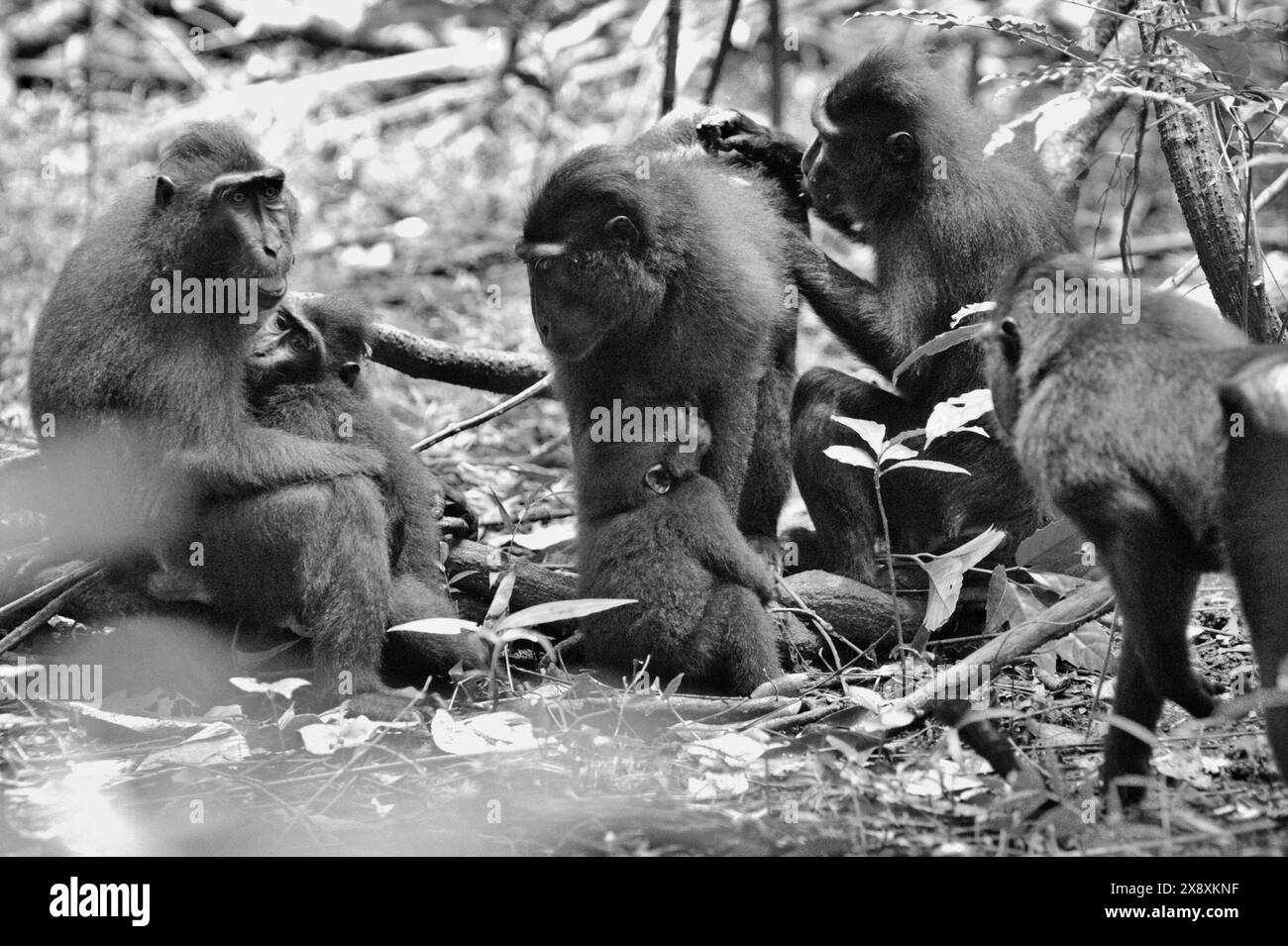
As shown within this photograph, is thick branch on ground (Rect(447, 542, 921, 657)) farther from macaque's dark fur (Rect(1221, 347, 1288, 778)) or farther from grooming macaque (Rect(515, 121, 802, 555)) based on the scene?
macaque's dark fur (Rect(1221, 347, 1288, 778))

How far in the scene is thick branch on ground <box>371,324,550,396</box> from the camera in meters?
7.03

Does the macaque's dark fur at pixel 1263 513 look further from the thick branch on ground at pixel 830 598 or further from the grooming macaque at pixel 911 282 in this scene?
the grooming macaque at pixel 911 282

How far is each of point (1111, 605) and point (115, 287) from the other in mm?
4076

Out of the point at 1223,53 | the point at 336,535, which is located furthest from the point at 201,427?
the point at 1223,53

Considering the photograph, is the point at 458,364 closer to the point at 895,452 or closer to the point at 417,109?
the point at 895,452

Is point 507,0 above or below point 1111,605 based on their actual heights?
above

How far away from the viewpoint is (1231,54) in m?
4.90

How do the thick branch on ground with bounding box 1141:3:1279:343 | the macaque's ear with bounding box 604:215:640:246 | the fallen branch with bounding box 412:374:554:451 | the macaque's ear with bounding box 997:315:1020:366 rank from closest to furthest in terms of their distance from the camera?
the macaque's ear with bounding box 997:315:1020:366
the macaque's ear with bounding box 604:215:640:246
the thick branch on ground with bounding box 1141:3:1279:343
the fallen branch with bounding box 412:374:554:451

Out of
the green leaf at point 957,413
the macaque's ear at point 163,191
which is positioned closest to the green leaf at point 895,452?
the green leaf at point 957,413

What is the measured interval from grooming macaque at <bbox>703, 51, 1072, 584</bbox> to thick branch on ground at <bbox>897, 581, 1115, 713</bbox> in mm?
1145

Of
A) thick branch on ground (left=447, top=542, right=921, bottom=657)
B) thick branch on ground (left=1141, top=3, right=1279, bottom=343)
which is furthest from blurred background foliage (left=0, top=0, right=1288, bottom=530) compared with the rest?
thick branch on ground (left=1141, top=3, right=1279, bottom=343)
